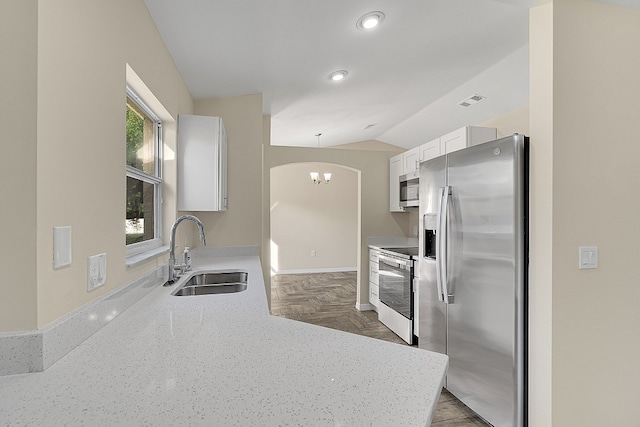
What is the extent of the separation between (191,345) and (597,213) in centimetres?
207

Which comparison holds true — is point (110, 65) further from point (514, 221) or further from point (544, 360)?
point (544, 360)

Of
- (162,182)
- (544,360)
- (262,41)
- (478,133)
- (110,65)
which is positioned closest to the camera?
(110,65)

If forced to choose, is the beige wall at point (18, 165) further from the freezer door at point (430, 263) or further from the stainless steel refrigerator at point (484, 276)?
the freezer door at point (430, 263)

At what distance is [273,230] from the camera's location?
23.1ft

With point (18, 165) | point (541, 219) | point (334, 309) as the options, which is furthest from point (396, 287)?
point (18, 165)

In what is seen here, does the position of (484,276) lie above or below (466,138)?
below

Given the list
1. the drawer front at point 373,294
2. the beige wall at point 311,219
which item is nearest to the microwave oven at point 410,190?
the drawer front at point 373,294

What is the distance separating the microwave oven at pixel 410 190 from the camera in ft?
12.2

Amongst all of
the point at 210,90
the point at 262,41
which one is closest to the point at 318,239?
the point at 210,90

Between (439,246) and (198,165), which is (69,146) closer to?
(198,165)

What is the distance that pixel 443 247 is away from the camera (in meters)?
2.24

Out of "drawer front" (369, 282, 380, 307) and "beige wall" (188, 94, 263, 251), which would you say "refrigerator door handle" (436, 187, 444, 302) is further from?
"drawer front" (369, 282, 380, 307)

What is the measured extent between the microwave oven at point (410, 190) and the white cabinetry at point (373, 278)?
758 mm

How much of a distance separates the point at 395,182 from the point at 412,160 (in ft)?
1.88
